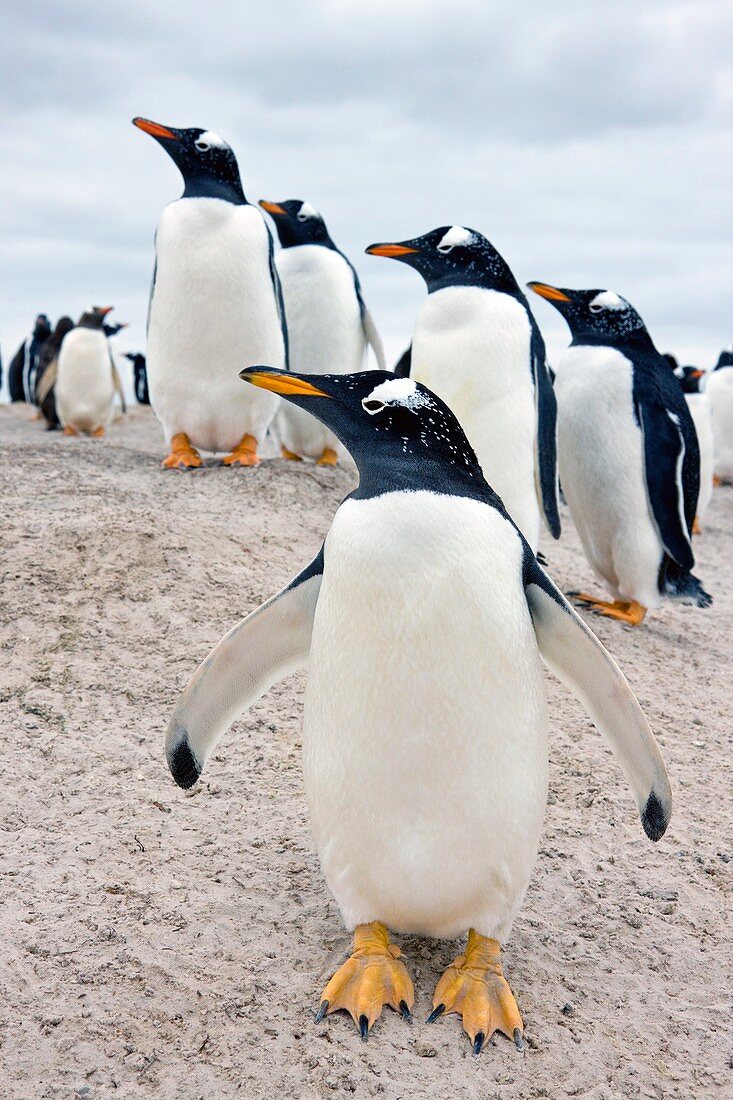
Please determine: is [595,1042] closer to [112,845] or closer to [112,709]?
[112,845]

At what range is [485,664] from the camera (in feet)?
6.64

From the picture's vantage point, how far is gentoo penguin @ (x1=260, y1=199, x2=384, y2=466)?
669 centimetres

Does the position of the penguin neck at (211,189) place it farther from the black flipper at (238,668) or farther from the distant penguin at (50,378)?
the distant penguin at (50,378)

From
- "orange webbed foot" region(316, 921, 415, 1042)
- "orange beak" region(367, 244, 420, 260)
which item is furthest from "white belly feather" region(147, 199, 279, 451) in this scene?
"orange webbed foot" region(316, 921, 415, 1042)

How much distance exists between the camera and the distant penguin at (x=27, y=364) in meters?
18.7

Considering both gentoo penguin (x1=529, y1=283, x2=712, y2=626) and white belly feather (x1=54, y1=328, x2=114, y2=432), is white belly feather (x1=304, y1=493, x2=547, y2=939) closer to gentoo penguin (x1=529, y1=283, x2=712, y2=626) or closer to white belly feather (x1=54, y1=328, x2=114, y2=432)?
gentoo penguin (x1=529, y1=283, x2=712, y2=626)

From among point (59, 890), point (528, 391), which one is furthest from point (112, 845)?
point (528, 391)

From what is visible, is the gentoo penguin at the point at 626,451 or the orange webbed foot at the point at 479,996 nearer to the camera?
the orange webbed foot at the point at 479,996

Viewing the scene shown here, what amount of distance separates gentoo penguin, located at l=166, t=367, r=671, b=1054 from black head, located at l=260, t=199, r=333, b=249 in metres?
5.00

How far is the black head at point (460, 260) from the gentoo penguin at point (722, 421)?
323 inches

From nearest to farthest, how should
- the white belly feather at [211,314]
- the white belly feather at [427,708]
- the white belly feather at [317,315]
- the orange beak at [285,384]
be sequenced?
the white belly feather at [427,708]
the orange beak at [285,384]
the white belly feather at [211,314]
the white belly feather at [317,315]

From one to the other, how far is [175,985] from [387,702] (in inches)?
30.2

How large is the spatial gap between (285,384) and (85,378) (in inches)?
394

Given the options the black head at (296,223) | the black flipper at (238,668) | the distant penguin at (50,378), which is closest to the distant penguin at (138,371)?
the distant penguin at (50,378)
